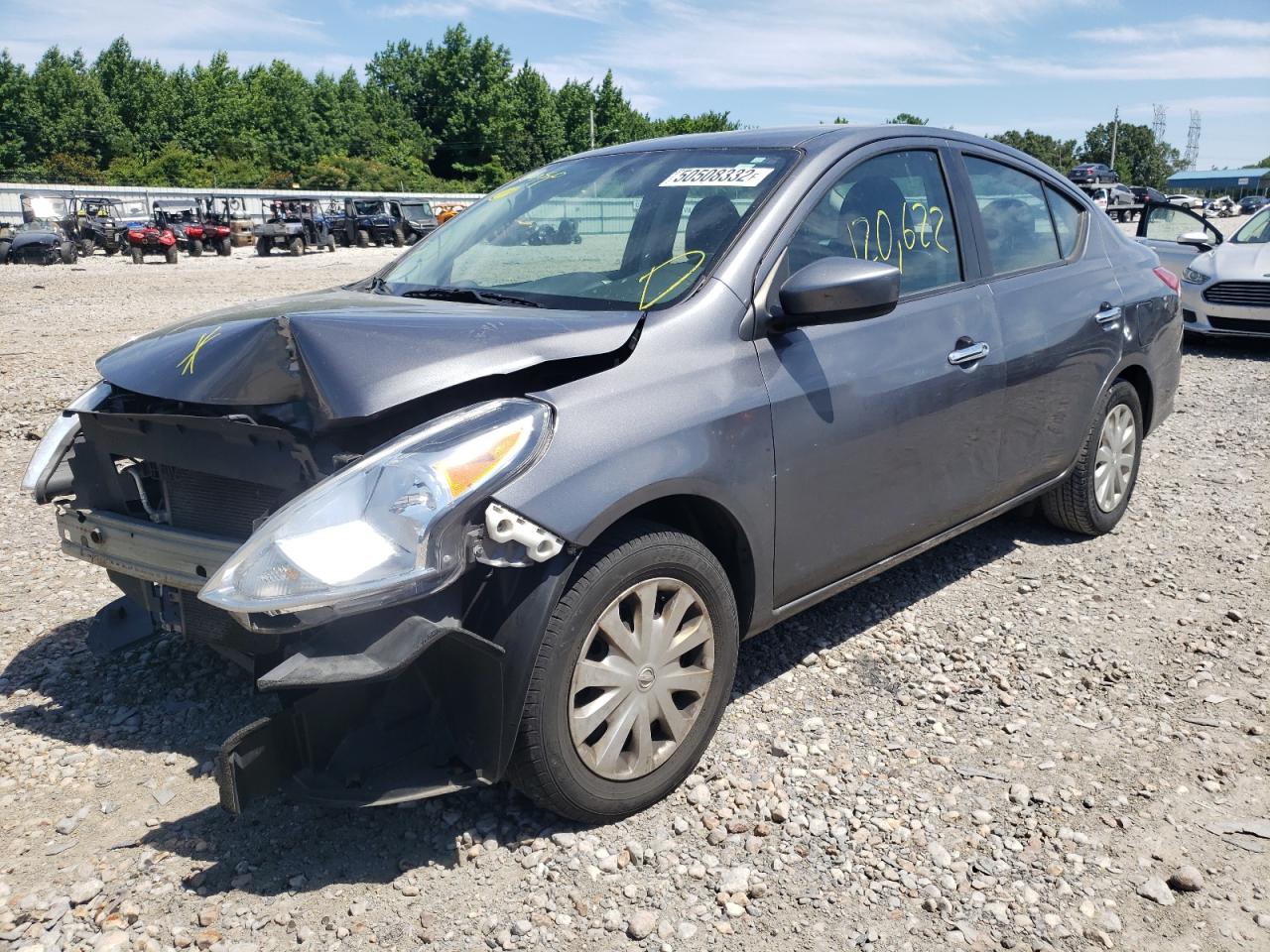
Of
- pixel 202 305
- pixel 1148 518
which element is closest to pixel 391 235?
pixel 202 305

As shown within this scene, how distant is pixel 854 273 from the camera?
287 centimetres

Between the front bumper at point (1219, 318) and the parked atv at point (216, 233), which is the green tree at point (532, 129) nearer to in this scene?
the parked atv at point (216, 233)

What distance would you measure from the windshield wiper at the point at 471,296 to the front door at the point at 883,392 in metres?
0.78

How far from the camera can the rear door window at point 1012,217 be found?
399cm

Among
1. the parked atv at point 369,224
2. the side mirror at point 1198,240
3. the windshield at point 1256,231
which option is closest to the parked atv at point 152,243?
the parked atv at point 369,224

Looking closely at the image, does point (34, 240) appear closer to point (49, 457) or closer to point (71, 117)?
point (49, 457)

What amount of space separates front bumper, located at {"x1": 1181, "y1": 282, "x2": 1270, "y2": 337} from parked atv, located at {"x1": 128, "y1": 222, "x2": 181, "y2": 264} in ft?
89.8

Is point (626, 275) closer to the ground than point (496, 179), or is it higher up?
closer to the ground

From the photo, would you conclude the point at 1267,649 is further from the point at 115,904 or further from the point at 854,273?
the point at 115,904

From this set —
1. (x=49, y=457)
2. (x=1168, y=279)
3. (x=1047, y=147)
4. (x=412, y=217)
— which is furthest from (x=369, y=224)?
(x=1047, y=147)

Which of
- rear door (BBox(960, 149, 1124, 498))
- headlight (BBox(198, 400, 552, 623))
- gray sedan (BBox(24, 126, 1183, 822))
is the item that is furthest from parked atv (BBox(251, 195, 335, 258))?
headlight (BBox(198, 400, 552, 623))

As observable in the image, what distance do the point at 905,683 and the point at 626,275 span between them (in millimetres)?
1723

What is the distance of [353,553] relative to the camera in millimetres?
2219

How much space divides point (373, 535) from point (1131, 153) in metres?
135
